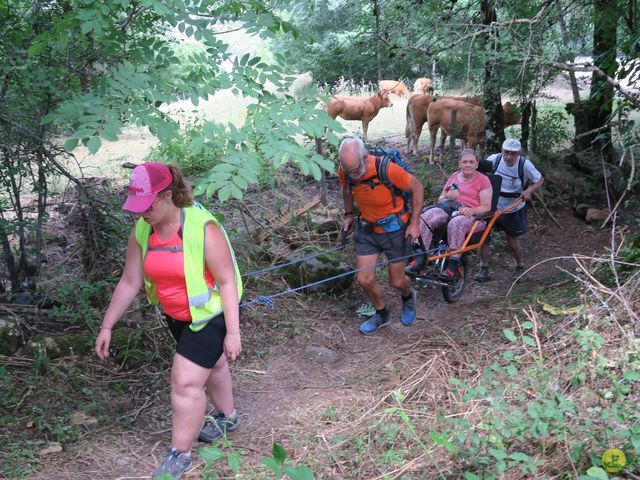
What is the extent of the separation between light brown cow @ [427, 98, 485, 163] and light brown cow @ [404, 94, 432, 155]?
60 centimetres

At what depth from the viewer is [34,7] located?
522 cm

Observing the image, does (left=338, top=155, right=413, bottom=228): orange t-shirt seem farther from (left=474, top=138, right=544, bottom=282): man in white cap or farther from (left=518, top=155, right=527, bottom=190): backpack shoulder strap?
(left=518, top=155, right=527, bottom=190): backpack shoulder strap

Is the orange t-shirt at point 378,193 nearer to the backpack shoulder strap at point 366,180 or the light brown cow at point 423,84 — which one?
the backpack shoulder strap at point 366,180

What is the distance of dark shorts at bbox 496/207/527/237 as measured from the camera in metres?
7.76

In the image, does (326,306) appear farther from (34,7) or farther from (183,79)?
(34,7)

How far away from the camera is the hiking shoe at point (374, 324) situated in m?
6.41

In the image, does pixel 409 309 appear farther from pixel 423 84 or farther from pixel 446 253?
pixel 423 84

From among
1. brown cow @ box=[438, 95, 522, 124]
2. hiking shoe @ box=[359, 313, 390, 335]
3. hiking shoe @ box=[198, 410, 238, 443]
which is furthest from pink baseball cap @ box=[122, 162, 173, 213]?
brown cow @ box=[438, 95, 522, 124]

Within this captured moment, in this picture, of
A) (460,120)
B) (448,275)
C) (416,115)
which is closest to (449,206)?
(448,275)

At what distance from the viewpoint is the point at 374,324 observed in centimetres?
645

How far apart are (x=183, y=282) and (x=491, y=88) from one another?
23.7ft

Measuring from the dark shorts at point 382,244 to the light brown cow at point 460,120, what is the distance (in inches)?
262

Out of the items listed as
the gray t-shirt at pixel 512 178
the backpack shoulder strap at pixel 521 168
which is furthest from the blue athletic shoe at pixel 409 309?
the backpack shoulder strap at pixel 521 168

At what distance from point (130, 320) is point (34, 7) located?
9.07 feet
